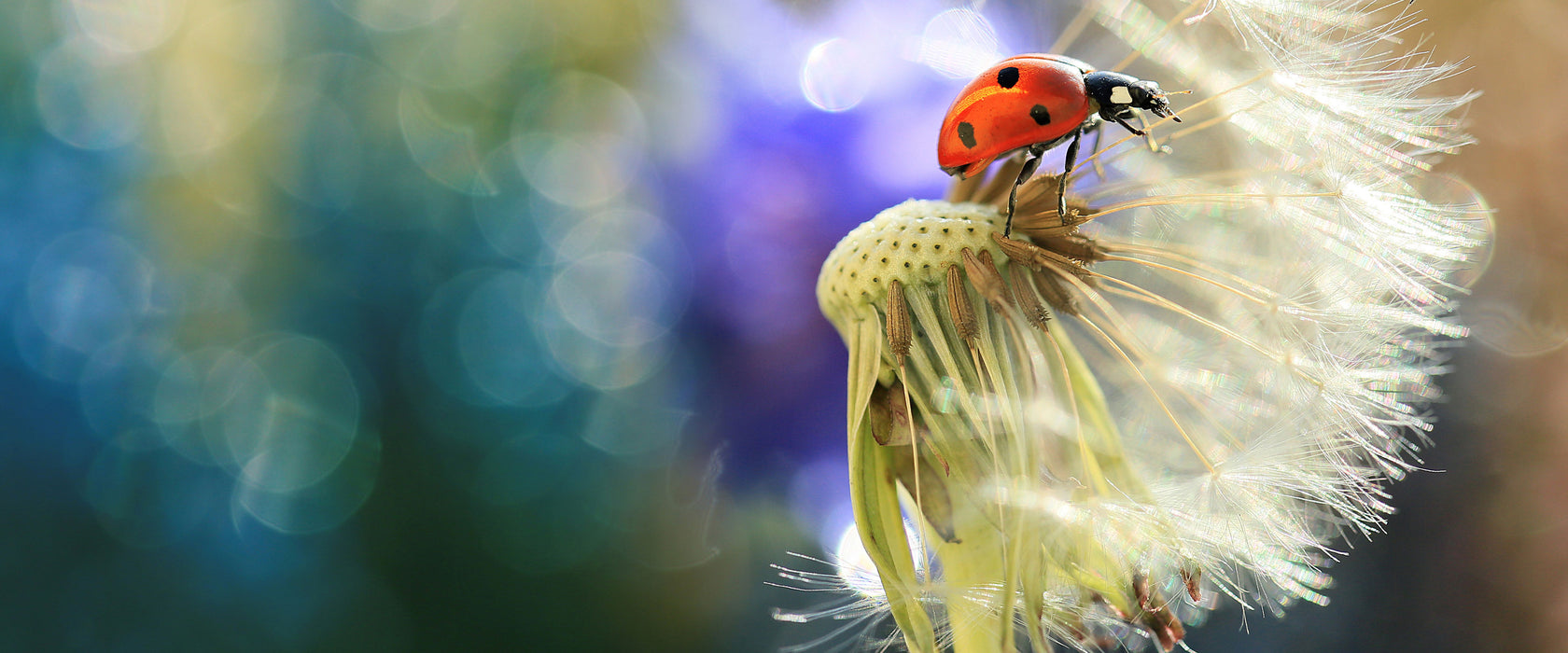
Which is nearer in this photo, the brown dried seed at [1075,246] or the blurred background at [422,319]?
the brown dried seed at [1075,246]

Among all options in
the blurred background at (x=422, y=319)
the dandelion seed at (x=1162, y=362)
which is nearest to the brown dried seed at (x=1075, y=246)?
the dandelion seed at (x=1162, y=362)

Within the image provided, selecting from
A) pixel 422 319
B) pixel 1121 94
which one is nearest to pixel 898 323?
pixel 1121 94

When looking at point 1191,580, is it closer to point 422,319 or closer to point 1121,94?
point 1121,94

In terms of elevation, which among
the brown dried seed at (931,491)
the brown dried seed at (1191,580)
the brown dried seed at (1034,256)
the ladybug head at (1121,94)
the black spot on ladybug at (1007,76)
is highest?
the ladybug head at (1121,94)

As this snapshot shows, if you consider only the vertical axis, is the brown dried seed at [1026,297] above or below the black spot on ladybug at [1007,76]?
below

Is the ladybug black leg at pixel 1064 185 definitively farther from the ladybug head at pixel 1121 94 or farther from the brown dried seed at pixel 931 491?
the brown dried seed at pixel 931 491

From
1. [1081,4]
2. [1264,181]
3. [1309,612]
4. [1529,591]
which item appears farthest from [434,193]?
[1529,591]

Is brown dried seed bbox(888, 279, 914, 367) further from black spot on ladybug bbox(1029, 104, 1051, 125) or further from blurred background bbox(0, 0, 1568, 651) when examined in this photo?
blurred background bbox(0, 0, 1568, 651)
